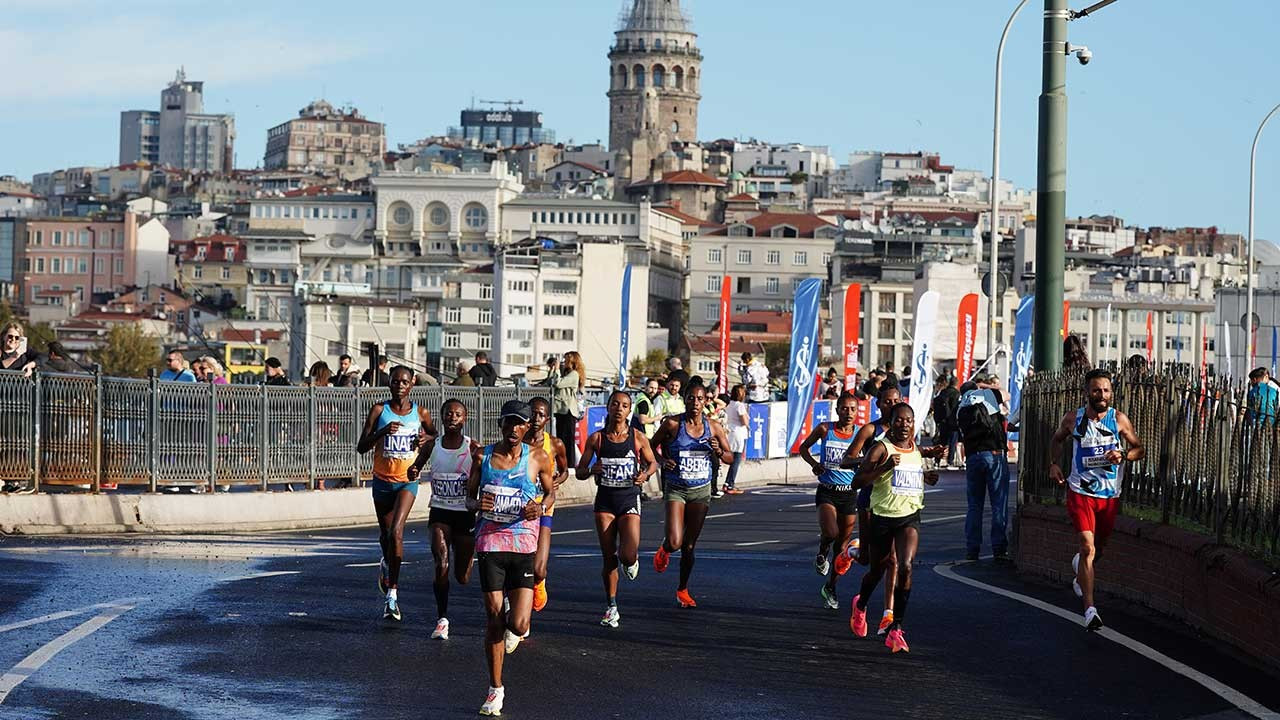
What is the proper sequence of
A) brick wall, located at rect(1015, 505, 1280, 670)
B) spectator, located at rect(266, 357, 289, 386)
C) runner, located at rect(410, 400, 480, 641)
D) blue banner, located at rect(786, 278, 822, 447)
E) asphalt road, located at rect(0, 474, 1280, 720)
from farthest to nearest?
blue banner, located at rect(786, 278, 822, 447) < spectator, located at rect(266, 357, 289, 386) < runner, located at rect(410, 400, 480, 641) < brick wall, located at rect(1015, 505, 1280, 670) < asphalt road, located at rect(0, 474, 1280, 720)

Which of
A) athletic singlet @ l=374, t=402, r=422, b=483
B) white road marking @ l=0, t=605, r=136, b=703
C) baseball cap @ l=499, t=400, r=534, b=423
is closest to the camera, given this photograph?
white road marking @ l=0, t=605, r=136, b=703

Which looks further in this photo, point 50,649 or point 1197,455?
point 1197,455

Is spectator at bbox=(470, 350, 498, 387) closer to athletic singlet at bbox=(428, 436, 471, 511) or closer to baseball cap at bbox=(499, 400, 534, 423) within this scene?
athletic singlet at bbox=(428, 436, 471, 511)

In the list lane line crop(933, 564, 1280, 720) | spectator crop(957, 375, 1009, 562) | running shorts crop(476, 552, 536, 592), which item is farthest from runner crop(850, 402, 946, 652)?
spectator crop(957, 375, 1009, 562)

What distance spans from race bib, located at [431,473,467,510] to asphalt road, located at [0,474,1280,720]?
795mm

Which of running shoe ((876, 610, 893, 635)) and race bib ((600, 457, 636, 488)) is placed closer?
running shoe ((876, 610, 893, 635))

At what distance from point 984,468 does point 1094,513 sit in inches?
202

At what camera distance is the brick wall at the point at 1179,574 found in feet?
42.7

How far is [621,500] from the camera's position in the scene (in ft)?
52.0

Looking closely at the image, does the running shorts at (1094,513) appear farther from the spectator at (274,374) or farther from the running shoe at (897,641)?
the spectator at (274,374)

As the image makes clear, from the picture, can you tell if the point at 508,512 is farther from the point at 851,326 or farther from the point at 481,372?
the point at 851,326

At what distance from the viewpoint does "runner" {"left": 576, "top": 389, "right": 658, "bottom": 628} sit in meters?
15.7

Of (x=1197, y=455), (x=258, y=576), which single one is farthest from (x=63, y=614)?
(x=1197, y=455)

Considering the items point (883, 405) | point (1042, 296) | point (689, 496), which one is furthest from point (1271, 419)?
point (1042, 296)
